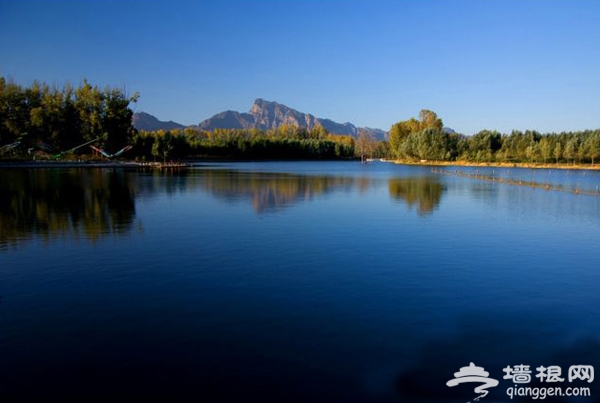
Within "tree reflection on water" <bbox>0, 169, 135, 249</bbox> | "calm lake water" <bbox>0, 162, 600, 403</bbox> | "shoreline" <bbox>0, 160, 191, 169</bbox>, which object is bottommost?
"calm lake water" <bbox>0, 162, 600, 403</bbox>

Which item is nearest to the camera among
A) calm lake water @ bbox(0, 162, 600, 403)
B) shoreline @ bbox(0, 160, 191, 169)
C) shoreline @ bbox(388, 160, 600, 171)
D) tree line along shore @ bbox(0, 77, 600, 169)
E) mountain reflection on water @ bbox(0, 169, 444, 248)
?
calm lake water @ bbox(0, 162, 600, 403)

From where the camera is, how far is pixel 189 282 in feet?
47.6

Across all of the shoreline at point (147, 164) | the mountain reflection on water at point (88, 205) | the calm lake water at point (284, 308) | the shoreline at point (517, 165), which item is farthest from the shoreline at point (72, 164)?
the shoreline at point (517, 165)

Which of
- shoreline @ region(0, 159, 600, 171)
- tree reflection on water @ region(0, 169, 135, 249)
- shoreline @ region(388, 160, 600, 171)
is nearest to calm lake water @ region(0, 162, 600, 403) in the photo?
tree reflection on water @ region(0, 169, 135, 249)

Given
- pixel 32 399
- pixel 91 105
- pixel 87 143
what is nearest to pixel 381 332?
pixel 32 399

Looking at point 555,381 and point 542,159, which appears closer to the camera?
point 555,381

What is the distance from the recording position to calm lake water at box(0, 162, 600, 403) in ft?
28.5

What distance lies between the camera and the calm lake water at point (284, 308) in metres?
8.68

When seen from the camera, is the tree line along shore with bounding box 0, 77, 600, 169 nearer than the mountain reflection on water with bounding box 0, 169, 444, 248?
No

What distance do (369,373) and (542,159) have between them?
128449 millimetres

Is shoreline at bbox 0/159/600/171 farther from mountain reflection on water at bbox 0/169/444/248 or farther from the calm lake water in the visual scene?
the calm lake water

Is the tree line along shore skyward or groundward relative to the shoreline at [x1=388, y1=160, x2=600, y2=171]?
skyward

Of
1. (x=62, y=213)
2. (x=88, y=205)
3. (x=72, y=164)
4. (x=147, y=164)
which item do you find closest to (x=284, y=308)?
(x=62, y=213)

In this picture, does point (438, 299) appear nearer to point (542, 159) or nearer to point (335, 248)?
point (335, 248)
